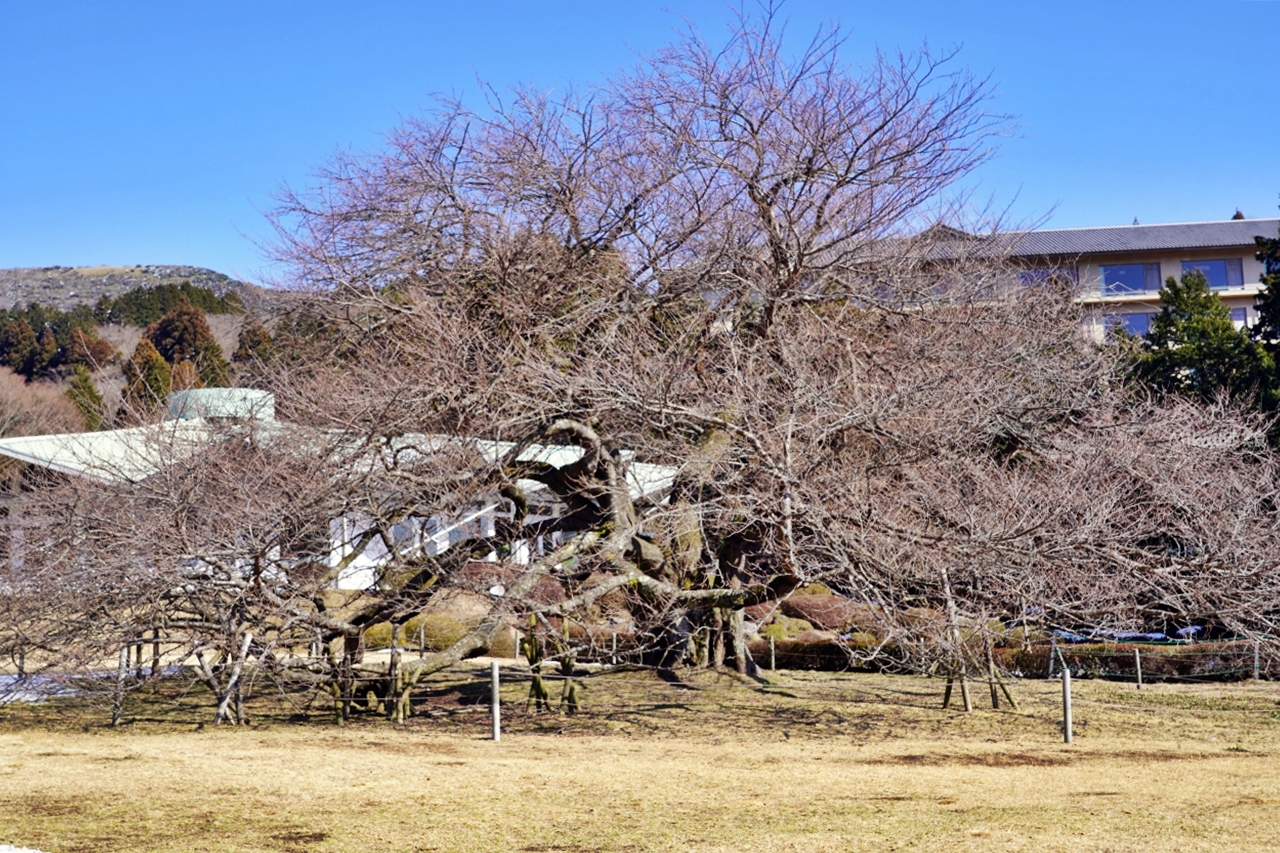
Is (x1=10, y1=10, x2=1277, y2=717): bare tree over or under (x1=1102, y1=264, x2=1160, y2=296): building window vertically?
under

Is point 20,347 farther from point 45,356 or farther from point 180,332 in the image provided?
point 180,332

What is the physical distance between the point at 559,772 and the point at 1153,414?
1240cm

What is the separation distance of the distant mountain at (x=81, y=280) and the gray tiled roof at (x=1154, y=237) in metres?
108

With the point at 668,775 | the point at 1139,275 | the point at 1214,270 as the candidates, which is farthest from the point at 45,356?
the point at 668,775

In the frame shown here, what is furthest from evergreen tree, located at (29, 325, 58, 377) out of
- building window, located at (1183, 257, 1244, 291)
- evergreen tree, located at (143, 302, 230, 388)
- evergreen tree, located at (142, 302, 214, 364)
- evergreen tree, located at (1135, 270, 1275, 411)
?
building window, located at (1183, 257, 1244, 291)

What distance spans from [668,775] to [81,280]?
17416cm

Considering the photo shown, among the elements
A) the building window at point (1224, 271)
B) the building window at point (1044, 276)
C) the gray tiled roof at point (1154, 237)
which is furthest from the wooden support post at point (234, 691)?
the building window at point (1224, 271)

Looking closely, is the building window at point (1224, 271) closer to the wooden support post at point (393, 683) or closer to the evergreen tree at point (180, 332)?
the evergreen tree at point (180, 332)

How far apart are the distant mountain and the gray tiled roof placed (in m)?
108

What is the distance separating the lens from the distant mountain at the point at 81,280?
496 ft

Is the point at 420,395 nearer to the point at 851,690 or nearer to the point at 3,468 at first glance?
the point at 851,690

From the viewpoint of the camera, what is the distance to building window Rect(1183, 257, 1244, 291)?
5559 centimetres

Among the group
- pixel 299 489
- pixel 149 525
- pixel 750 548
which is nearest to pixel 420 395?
pixel 299 489

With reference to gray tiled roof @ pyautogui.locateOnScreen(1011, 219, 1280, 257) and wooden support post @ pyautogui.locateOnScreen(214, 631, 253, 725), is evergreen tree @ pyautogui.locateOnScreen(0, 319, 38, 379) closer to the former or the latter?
gray tiled roof @ pyautogui.locateOnScreen(1011, 219, 1280, 257)
